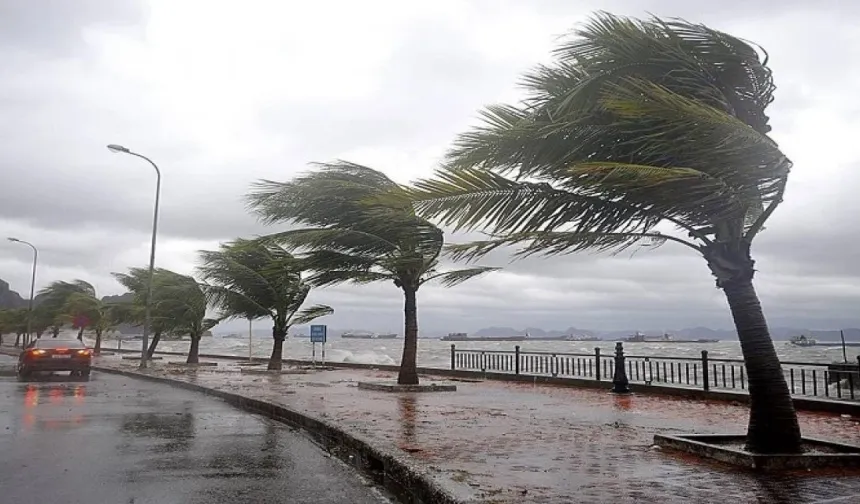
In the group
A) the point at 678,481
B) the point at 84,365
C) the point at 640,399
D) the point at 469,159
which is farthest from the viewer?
the point at 84,365

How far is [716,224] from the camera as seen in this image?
26.6 feet

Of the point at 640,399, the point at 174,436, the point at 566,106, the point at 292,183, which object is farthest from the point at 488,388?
the point at 566,106

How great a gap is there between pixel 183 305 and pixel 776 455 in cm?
2934

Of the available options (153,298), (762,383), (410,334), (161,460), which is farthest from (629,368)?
(153,298)

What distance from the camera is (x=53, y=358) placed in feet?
77.1

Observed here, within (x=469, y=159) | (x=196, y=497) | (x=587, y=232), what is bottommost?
(x=196, y=497)

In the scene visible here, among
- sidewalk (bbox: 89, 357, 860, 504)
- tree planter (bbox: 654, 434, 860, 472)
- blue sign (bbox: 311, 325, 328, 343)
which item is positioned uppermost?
blue sign (bbox: 311, 325, 328, 343)

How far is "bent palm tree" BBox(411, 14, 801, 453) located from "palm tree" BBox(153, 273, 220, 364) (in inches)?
979

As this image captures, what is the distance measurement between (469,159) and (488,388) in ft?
37.0

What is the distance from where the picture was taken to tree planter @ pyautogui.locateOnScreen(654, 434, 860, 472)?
7156 millimetres

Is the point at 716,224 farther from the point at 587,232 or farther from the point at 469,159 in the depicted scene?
the point at 469,159

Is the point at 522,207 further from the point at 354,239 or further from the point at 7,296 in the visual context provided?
the point at 7,296

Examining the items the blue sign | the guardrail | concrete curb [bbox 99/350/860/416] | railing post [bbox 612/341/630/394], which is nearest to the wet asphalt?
railing post [bbox 612/341/630/394]

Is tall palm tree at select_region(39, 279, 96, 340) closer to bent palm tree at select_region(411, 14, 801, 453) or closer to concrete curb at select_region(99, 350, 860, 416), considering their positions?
concrete curb at select_region(99, 350, 860, 416)
